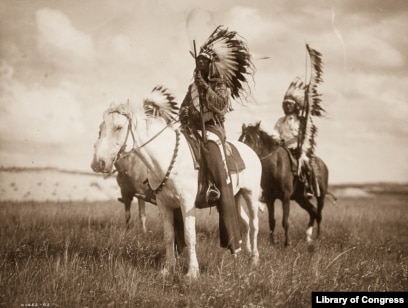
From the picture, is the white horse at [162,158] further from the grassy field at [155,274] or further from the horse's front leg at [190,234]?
the grassy field at [155,274]

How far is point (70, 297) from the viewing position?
13.7ft

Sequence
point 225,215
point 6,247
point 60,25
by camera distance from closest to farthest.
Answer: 1. point 225,215
2. point 6,247
3. point 60,25

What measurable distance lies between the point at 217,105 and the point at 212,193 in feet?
3.94

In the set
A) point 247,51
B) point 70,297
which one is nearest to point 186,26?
point 247,51

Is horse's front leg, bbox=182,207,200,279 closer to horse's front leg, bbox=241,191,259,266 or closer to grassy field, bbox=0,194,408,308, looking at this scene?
grassy field, bbox=0,194,408,308

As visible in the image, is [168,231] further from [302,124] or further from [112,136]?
[302,124]

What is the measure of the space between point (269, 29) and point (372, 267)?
498cm

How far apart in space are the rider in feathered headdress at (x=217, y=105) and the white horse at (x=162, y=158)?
26 cm

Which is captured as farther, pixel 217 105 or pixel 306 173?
pixel 306 173

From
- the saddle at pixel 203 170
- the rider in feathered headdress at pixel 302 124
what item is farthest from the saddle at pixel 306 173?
the saddle at pixel 203 170

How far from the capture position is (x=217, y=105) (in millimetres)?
5551

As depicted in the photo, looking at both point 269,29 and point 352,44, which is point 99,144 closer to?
point 269,29

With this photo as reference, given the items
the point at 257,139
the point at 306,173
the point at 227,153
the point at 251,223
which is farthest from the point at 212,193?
the point at 306,173

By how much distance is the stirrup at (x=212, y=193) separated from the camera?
531 cm
